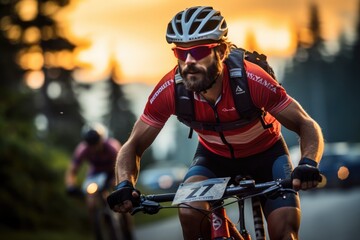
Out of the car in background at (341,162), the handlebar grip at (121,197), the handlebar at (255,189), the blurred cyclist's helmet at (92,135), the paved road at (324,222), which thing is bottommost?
the paved road at (324,222)

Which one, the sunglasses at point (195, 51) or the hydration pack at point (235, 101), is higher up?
the sunglasses at point (195, 51)

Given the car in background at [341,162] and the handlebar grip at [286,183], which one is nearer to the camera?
the handlebar grip at [286,183]

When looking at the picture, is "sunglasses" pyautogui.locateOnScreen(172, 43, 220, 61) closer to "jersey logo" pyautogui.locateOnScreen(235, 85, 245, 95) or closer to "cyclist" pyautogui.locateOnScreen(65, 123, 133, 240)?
"jersey logo" pyautogui.locateOnScreen(235, 85, 245, 95)

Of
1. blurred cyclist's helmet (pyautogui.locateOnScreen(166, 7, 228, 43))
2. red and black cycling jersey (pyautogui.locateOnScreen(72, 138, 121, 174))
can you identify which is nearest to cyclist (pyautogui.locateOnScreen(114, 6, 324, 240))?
blurred cyclist's helmet (pyautogui.locateOnScreen(166, 7, 228, 43))

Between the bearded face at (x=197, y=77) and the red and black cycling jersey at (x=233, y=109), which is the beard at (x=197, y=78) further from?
the red and black cycling jersey at (x=233, y=109)

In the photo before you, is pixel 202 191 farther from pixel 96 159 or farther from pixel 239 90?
pixel 96 159

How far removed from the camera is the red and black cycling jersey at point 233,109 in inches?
265

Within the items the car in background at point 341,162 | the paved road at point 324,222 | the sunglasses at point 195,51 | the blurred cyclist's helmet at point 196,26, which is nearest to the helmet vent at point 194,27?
the blurred cyclist's helmet at point 196,26

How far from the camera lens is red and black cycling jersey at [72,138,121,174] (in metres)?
14.7

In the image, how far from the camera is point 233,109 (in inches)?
269

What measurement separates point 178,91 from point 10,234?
13381mm

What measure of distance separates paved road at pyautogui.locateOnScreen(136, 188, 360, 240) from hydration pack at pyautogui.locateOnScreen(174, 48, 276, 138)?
384 inches

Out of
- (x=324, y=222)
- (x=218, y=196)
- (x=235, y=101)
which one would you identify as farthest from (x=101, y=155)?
(x=218, y=196)

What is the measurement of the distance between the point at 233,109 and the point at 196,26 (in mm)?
662
